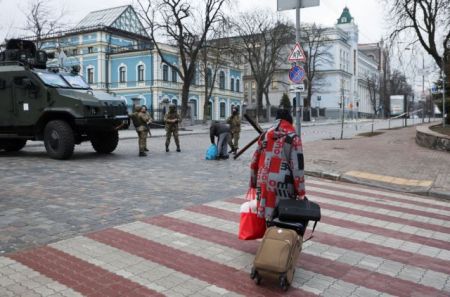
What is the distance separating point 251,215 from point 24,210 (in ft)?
12.7

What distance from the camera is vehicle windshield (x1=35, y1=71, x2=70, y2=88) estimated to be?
547 inches

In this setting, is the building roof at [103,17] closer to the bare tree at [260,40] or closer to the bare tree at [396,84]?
the bare tree at [260,40]

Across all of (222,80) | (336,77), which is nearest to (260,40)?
(222,80)

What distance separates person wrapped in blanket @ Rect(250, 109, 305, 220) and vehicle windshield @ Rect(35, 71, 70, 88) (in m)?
10.6

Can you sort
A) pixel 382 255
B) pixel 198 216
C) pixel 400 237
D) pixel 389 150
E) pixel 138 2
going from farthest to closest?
pixel 138 2
pixel 389 150
pixel 198 216
pixel 400 237
pixel 382 255

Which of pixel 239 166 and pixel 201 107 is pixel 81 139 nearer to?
pixel 239 166

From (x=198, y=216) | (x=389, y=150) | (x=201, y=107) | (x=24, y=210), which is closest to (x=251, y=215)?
(x=198, y=216)

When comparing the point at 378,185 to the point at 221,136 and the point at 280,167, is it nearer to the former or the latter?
the point at 221,136

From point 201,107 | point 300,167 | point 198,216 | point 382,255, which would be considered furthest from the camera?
point 201,107

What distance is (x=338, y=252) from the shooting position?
559 cm

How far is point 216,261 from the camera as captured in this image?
5113 mm

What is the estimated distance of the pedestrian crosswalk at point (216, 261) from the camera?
4410 mm

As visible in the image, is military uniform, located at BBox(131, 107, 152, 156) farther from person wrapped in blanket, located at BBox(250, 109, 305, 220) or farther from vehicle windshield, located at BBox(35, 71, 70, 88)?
person wrapped in blanket, located at BBox(250, 109, 305, 220)

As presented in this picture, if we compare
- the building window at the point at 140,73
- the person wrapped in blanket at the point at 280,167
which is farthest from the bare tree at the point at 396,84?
the person wrapped in blanket at the point at 280,167
